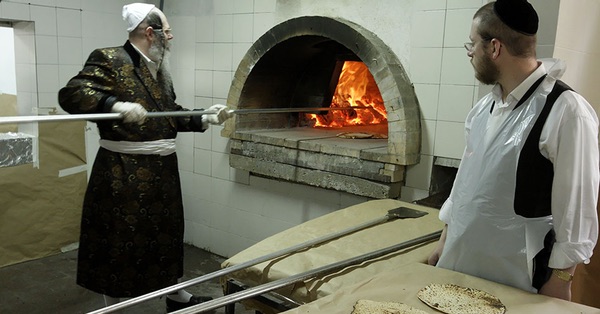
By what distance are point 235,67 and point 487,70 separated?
2702 millimetres

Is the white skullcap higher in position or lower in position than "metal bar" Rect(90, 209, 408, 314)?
higher

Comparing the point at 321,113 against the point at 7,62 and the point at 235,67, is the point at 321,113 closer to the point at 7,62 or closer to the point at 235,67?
the point at 235,67

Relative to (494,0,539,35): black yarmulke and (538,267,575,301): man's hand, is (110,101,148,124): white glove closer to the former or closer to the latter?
(494,0,539,35): black yarmulke

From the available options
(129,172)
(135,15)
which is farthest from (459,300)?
(135,15)

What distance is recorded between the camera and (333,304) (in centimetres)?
146

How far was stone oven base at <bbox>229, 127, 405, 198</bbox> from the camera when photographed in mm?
3080

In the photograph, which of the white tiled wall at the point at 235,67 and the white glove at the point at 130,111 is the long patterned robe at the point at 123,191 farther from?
the white tiled wall at the point at 235,67

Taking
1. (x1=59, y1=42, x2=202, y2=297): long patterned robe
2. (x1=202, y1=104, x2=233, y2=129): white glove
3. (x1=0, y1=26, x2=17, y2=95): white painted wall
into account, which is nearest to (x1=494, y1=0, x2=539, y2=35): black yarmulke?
(x1=202, y1=104, x2=233, y2=129): white glove

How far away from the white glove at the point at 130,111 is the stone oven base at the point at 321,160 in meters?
1.29

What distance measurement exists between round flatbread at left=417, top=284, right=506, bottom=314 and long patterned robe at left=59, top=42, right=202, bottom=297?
1684mm

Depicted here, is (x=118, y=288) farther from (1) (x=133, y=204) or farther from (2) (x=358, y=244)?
(2) (x=358, y=244)

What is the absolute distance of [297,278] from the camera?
1.65 meters

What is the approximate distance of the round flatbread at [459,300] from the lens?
141cm

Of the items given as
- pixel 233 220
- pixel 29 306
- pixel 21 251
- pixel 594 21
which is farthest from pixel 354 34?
pixel 21 251
